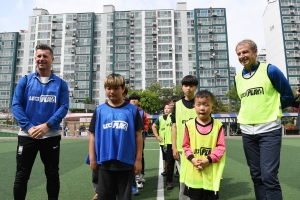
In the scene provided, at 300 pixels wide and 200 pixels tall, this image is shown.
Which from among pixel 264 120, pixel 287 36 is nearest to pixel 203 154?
pixel 264 120

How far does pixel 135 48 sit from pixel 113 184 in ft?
198

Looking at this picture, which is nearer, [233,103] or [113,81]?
[113,81]

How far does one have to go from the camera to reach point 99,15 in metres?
64.6

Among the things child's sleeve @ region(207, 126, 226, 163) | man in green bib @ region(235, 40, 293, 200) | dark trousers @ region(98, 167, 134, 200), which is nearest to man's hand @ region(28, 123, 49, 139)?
dark trousers @ region(98, 167, 134, 200)

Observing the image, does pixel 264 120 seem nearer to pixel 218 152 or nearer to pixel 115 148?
pixel 218 152

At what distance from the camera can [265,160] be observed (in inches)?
113

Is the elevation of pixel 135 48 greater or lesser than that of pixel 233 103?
greater

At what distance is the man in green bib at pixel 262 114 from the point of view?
2875 mm

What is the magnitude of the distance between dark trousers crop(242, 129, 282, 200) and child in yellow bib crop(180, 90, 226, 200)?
0.45m

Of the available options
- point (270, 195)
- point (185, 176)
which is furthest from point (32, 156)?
point (270, 195)

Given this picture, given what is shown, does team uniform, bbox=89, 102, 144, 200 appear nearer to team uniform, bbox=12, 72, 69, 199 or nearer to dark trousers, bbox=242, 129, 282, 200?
team uniform, bbox=12, 72, 69, 199

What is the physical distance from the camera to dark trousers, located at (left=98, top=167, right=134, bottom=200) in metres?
2.62

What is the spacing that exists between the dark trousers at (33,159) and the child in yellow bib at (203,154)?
1.66 m

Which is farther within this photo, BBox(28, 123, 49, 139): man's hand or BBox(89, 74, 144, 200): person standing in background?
BBox(28, 123, 49, 139): man's hand
